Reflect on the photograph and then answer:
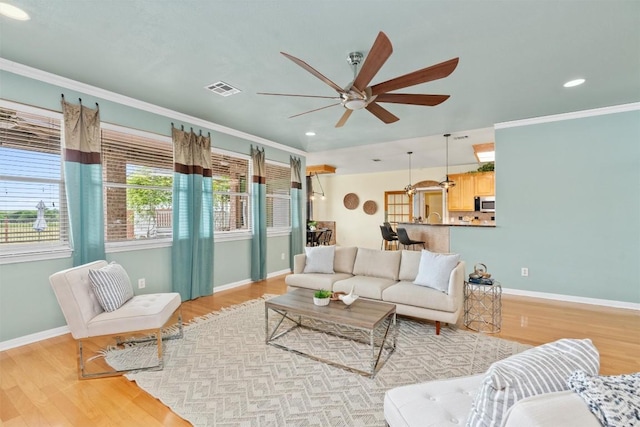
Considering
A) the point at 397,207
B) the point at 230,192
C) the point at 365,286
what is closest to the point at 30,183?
the point at 230,192

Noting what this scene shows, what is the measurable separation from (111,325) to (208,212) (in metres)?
2.35

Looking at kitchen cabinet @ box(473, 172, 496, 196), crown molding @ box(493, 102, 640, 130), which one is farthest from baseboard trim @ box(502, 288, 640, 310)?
kitchen cabinet @ box(473, 172, 496, 196)

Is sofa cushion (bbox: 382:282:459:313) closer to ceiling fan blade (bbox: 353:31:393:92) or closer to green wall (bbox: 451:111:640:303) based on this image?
ceiling fan blade (bbox: 353:31:393:92)

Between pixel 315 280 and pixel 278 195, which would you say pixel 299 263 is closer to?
pixel 315 280

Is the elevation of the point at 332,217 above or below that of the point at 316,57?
below

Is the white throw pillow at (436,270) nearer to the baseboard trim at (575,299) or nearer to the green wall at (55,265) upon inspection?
the baseboard trim at (575,299)

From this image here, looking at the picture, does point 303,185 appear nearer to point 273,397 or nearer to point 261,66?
point 261,66

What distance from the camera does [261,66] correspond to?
280 centimetres

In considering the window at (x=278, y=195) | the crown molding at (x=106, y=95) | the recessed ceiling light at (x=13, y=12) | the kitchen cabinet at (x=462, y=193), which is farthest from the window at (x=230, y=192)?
the kitchen cabinet at (x=462, y=193)

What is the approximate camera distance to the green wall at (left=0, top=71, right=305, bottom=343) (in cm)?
279

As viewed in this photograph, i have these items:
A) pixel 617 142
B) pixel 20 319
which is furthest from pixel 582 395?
pixel 617 142

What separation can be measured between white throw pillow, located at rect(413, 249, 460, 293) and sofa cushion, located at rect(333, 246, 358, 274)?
37.3 inches

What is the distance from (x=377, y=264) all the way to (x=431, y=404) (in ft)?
8.21

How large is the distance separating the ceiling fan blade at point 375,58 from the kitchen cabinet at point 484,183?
6.26 m
